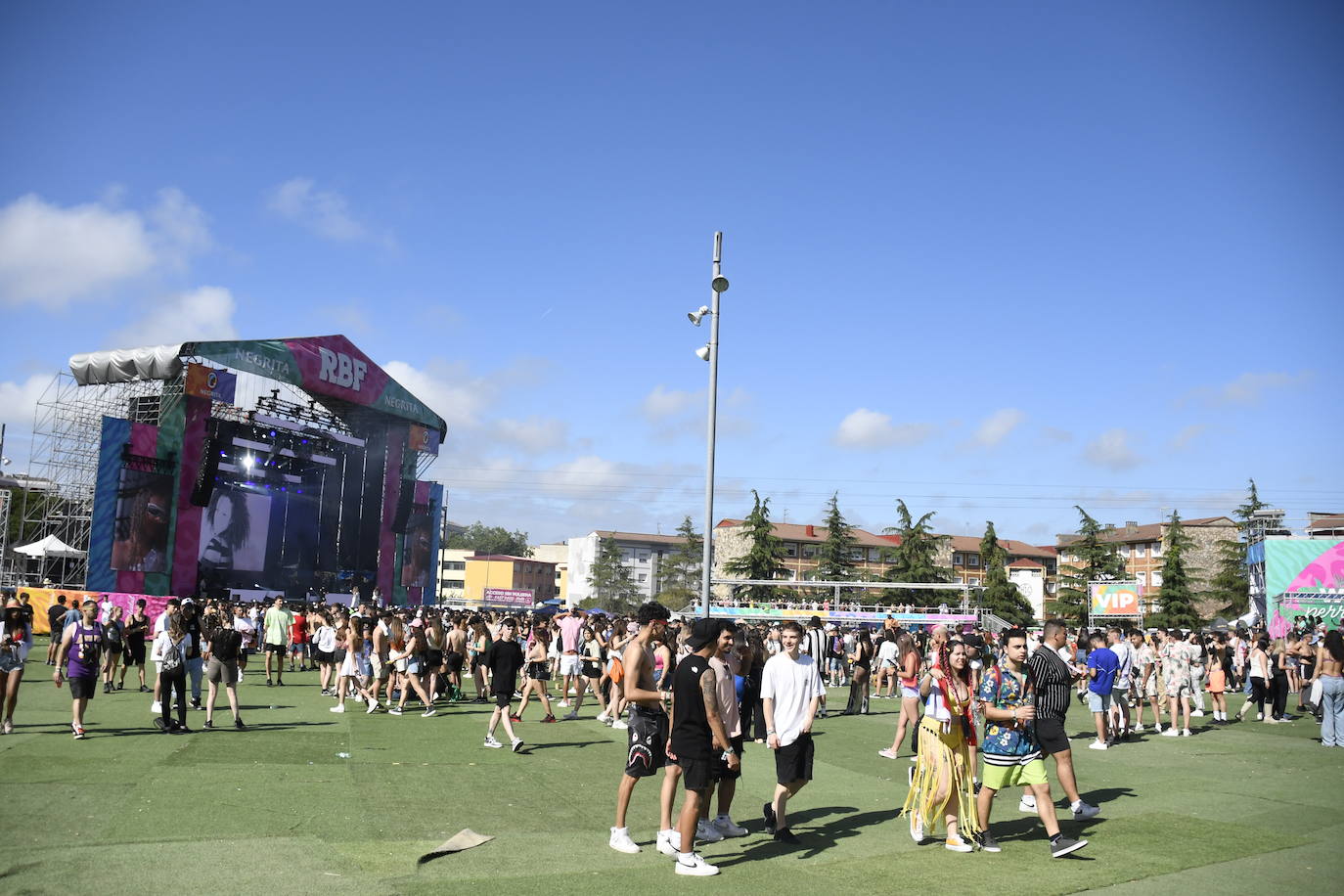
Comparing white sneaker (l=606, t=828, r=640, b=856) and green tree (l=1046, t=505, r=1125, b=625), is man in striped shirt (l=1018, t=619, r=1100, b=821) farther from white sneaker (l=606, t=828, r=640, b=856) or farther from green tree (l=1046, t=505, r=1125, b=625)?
green tree (l=1046, t=505, r=1125, b=625)

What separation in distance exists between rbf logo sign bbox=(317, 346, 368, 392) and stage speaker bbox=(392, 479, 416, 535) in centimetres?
570

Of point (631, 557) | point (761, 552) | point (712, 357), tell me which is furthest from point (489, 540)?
point (712, 357)

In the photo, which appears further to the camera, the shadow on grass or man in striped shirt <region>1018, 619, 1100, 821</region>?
man in striped shirt <region>1018, 619, 1100, 821</region>

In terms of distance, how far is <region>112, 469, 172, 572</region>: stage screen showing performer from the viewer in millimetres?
35312

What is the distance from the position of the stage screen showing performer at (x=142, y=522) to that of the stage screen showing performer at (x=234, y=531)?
1.85m

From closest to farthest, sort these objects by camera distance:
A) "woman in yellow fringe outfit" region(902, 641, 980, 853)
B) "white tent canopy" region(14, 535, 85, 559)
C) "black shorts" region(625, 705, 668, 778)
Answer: "black shorts" region(625, 705, 668, 778), "woman in yellow fringe outfit" region(902, 641, 980, 853), "white tent canopy" region(14, 535, 85, 559)

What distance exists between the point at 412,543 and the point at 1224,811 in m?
42.7

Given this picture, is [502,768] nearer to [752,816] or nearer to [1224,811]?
[752,816]

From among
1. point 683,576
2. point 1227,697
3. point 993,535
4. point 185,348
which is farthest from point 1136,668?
point 683,576

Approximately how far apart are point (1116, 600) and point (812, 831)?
4476 centimetres

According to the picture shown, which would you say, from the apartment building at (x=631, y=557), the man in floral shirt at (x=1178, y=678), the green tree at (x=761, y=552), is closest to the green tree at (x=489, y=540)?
the apartment building at (x=631, y=557)

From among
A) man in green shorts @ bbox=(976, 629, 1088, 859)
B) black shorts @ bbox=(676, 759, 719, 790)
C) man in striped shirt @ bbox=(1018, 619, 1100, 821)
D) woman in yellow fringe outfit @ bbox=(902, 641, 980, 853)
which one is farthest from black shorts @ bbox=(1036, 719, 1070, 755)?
black shorts @ bbox=(676, 759, 719, 790)

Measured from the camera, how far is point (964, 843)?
7012 mm

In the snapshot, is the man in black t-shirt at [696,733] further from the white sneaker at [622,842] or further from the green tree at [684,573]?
the green tree at [684,573]
